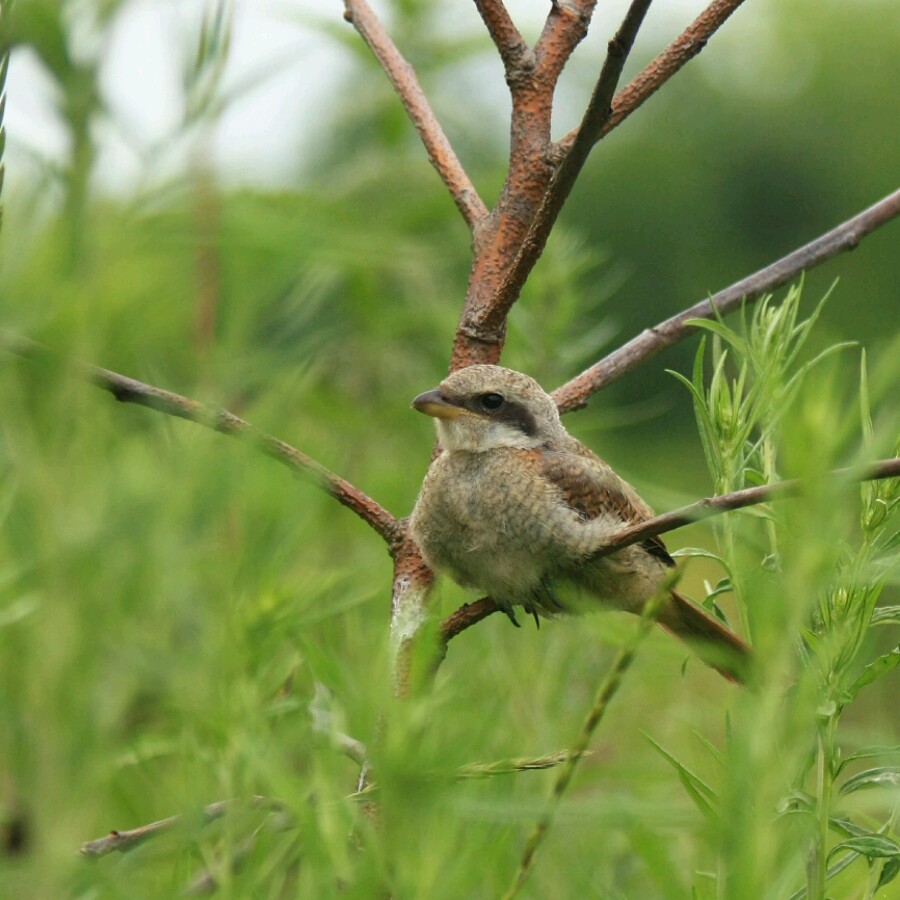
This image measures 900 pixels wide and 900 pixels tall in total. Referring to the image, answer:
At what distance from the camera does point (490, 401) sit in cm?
217

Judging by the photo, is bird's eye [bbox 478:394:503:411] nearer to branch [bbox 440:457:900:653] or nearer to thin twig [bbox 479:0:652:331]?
thin twig [bbox 479:0:652:331]

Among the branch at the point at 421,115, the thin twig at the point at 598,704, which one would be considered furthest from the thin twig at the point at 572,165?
Answer: the thin twig at the point at 598,704

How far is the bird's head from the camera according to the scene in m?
2.04

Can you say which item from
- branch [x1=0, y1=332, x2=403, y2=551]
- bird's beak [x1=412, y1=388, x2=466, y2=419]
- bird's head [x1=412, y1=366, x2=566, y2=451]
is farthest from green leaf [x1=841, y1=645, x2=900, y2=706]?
bird's beak [x1=412, y1=388, x2=466, y2=419]

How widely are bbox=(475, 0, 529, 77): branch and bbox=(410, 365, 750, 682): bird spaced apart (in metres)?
0.55

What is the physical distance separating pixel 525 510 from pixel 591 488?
160mm

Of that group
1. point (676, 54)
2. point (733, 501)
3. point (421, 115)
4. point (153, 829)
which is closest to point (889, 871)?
point (733, 501)

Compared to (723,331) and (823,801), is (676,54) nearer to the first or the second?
(723,331)

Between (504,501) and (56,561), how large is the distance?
1.66 m

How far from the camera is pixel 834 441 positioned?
53 centimetres

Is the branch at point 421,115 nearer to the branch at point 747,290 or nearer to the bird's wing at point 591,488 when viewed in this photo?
the branch at point 747,290

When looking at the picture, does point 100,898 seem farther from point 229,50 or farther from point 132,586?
point 229,50

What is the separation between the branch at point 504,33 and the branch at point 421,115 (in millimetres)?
164

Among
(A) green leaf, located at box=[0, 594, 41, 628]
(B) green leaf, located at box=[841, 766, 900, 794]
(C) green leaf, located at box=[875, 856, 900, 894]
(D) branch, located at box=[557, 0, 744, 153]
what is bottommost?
(C) green leaf, located at box=[875, 856, 900, 894]
